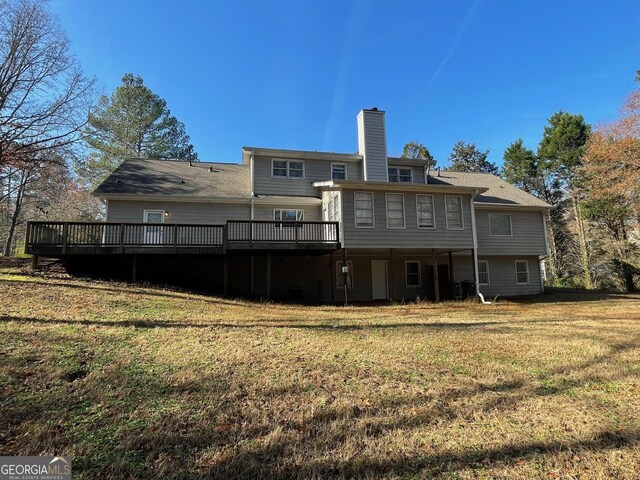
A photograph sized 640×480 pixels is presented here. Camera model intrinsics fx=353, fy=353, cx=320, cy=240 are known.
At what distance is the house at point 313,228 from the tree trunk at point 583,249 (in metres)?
9.01

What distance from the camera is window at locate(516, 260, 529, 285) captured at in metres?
18.8

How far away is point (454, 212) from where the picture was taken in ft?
50.0

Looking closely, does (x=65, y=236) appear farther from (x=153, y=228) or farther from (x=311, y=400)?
(x=311, y=400)

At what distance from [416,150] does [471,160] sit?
693 cm

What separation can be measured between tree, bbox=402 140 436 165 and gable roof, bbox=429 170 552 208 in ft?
48.0

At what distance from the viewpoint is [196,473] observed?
262 centimetres

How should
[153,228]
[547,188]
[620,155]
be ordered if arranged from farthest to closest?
[547,188], [620,155], [153,228]

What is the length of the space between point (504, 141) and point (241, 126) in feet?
80.8

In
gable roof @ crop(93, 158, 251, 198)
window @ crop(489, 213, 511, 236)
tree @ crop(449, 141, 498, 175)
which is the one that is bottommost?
window @ crop(489, 213, 511, 236)

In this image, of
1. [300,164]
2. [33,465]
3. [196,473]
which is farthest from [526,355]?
[300,164]

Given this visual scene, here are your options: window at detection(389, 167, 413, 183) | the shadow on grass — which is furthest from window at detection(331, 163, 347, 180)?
the shadow on grass

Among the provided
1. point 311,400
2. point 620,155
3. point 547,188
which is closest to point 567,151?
point 547,188

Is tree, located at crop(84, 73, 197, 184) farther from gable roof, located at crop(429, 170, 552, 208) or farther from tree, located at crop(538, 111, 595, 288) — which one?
tree, located at crop(538, 111, 595, 288)

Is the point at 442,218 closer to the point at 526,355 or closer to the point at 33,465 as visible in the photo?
the point at 526,355
